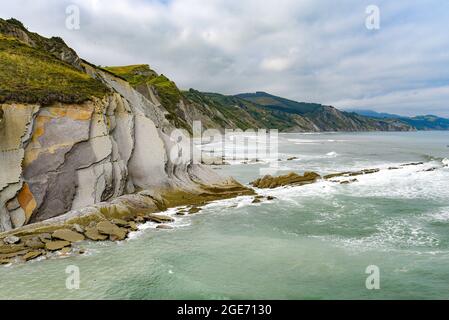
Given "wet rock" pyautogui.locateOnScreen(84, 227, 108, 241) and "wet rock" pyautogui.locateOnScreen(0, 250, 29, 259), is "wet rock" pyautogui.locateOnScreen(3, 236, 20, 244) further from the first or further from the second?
"wet rock" pyautogui.locateOnScreen(84, 227, 108, 241)

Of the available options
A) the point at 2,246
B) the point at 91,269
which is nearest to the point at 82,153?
the point at 2,246

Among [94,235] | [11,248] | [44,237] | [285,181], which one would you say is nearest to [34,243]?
[44,237]

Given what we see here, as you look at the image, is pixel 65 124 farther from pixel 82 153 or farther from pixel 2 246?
pixel 2 246

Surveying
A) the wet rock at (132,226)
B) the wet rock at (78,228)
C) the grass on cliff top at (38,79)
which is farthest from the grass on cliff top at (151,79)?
the wet rock at (78,228)

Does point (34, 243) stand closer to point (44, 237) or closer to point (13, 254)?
point (44, 237)

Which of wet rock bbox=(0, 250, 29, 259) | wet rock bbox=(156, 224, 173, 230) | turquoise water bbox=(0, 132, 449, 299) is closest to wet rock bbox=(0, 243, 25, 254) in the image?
wet rock bbox=(0, 250, 29, 259)

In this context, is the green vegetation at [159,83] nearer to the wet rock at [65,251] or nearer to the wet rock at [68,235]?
the wet rock at [68,235]
